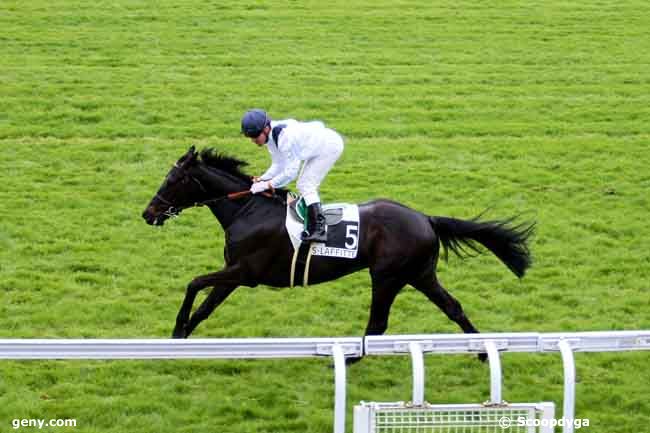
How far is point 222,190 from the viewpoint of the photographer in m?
6.84

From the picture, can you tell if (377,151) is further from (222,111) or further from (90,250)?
(90,250)

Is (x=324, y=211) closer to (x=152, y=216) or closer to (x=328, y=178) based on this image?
(x=152, y=216)

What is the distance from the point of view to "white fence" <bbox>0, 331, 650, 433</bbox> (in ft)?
14.7

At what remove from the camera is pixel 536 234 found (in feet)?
30.8

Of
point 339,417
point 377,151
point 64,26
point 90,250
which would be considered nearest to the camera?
point 339,417

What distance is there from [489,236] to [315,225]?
1.23 meters

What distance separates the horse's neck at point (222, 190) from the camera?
22.3 feet

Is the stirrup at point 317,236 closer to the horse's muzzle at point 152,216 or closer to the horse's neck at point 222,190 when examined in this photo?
the horse's neck at point 222,190

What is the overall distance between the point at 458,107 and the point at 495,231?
21.2ft

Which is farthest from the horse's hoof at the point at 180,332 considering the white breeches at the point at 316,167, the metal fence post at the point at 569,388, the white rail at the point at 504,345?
the metal fence post at the point at 569,388

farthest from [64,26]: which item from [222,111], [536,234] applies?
[536,234]

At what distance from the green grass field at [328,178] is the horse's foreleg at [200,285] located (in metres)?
0.27

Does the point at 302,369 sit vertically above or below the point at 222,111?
below

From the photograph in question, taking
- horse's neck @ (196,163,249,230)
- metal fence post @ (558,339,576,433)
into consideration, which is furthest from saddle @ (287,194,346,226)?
metal fence post @ (558,339,576,433)
